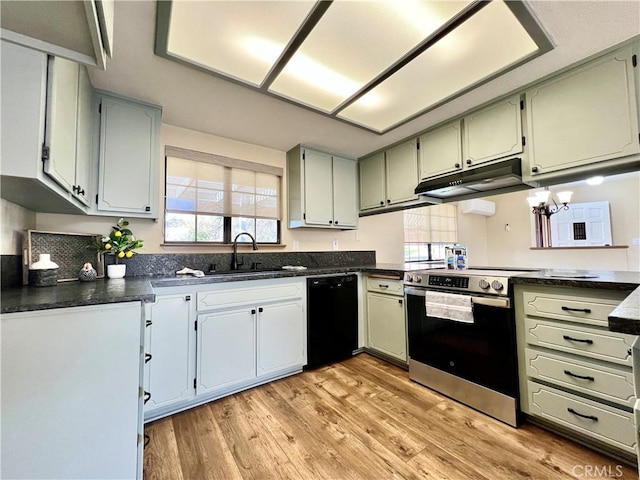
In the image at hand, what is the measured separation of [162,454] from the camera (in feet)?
4.87

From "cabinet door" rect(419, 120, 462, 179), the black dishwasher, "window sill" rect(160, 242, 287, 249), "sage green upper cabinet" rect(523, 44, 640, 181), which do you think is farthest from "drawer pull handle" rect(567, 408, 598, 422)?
"window sill" rect(160, 242, 287, 249)

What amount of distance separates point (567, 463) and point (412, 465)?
820 millimetres

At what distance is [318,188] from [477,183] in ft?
5.14

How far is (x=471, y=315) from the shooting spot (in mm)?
1912

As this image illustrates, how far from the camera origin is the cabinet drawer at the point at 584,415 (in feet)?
4.54

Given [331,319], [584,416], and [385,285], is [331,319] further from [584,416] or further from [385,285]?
[584,416]

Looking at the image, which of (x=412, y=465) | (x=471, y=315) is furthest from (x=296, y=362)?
(x=471, y=315)

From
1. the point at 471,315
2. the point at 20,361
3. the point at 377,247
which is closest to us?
the point at 20,361

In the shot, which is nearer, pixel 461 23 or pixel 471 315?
pixel 461 23

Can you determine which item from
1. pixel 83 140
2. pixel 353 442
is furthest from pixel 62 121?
pixel 353 442

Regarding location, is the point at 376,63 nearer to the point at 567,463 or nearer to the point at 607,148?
the point at 607,148

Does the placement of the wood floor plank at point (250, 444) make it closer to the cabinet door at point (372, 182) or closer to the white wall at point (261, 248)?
the white wall at point (261, 248)

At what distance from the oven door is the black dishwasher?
0.70 meters

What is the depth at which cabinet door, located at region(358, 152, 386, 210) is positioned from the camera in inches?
123
